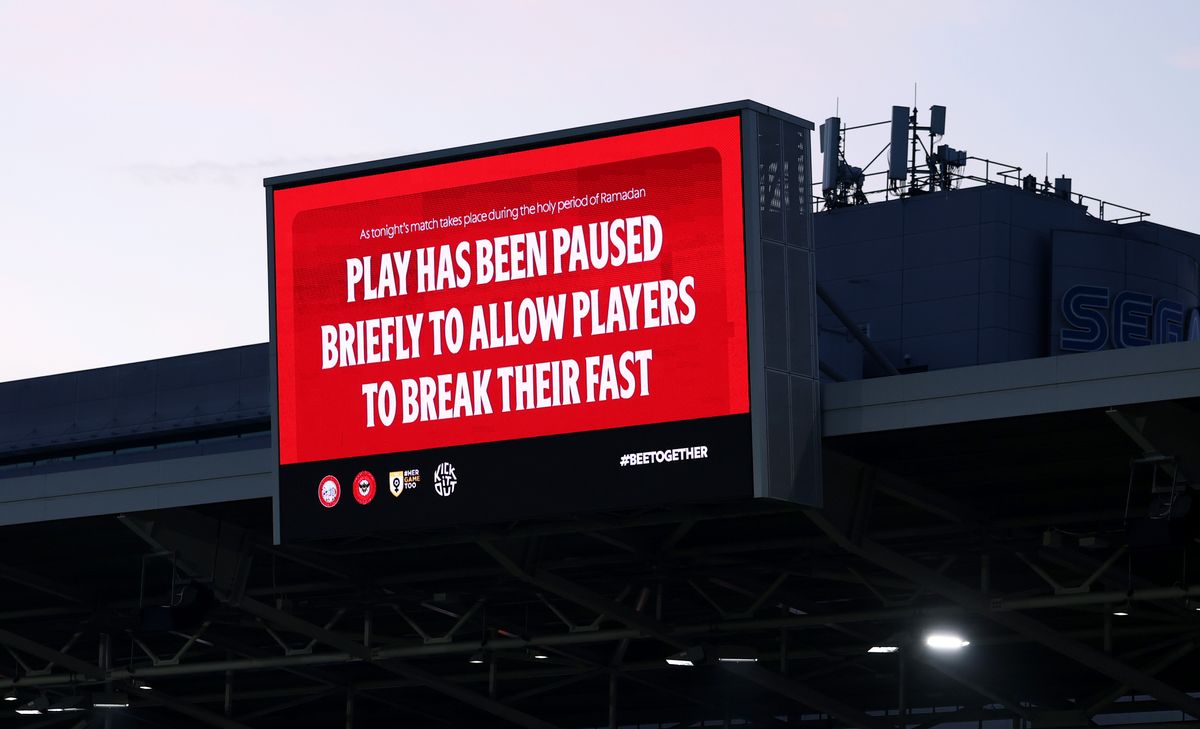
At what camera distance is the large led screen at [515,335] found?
22625 mm

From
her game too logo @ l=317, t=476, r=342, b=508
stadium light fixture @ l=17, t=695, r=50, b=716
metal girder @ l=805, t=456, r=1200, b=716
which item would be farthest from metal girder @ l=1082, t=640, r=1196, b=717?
stadium light fixture @ l=17, t=695, r=50, b=716

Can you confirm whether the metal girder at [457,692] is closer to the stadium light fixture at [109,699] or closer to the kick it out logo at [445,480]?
the stadium light fixture at [109,699]

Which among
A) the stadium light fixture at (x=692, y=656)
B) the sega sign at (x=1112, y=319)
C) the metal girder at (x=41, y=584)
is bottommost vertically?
the stadium light fixture at (x=692, y=656)

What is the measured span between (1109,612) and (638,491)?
11.9 meters

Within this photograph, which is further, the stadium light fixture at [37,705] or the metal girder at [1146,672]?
the stadium light fixture at [37,705]

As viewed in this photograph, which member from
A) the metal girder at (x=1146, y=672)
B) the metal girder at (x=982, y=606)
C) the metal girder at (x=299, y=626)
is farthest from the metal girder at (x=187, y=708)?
the metal girder at (x=982, y=606)

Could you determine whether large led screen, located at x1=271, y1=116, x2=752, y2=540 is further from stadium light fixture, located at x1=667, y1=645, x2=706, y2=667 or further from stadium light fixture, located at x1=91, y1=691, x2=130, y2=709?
stadium light fixture, located at x1=91, y1=691, x2=130, y2=709

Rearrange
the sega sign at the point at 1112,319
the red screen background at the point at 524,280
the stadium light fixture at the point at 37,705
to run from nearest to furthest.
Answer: the red screen background at the point at 524,280
the stadium light fixture at the point at 37,705
the sega sign at the point at 1112,319

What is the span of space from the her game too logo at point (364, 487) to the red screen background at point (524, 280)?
0.99 ft

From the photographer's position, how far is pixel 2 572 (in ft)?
106

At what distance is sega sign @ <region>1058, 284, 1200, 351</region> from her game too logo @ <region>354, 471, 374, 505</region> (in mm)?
29966

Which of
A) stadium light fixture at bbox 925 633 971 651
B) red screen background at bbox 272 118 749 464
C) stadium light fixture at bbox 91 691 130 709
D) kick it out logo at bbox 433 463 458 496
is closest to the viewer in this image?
red screen background at bbox 272 118 749 464

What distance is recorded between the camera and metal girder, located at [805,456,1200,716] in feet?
80.9

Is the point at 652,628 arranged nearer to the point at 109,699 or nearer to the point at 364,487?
the point at 364,487
